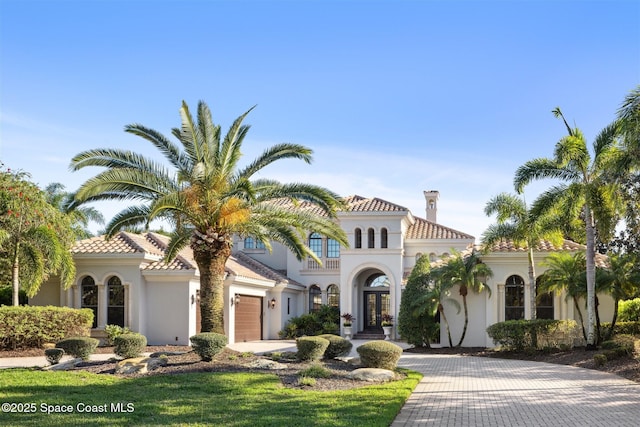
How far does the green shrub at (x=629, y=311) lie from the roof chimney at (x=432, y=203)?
1766cm

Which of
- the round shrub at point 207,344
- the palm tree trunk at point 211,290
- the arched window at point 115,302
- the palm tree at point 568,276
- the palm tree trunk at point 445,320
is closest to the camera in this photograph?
the round shrub at point 207,344

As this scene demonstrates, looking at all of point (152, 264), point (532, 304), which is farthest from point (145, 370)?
point (532, 304)

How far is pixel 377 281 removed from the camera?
127 ft

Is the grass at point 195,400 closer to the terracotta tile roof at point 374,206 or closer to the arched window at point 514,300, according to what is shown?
the arched window at point 514,300

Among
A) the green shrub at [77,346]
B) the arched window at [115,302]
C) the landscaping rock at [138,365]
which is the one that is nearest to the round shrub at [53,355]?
the green shrub at [77,346]

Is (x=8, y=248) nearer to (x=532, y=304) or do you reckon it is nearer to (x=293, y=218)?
(x=293, y=218)

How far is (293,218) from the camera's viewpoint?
19.9 m

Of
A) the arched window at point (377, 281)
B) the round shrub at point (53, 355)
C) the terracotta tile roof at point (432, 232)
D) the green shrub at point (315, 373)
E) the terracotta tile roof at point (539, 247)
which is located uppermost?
the terracotta tile roof at point (432, 232)

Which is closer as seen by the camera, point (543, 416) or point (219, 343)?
point (543, 416)

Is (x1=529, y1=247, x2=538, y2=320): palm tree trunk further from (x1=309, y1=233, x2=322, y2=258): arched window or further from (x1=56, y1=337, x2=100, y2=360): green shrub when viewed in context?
(x1=309, y1=233, x2=322, y2=258): arched window

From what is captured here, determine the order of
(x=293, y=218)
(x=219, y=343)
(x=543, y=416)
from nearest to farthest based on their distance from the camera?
(x=543, y=416) < (x=219, y=343) < (x=293, y=218)

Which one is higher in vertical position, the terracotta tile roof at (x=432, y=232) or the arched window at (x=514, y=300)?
the terracotta tile roof at (x=432, y=232)

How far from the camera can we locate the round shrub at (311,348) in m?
17.7

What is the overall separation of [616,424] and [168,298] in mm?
19424
